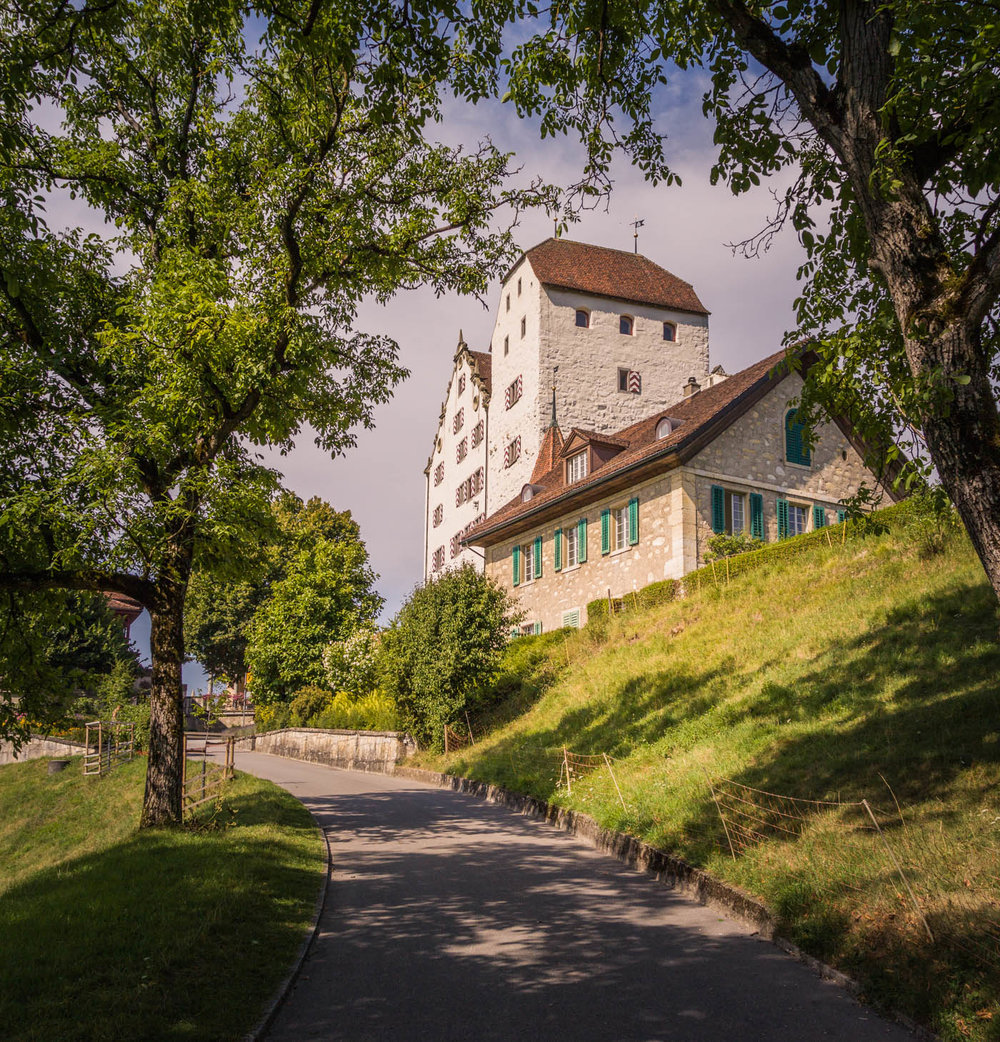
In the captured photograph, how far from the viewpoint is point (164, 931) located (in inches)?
265

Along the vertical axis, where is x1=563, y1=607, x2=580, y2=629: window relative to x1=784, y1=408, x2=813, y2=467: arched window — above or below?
below

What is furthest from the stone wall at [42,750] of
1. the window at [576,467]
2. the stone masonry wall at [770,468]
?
the stone masonry wall at [770,468]

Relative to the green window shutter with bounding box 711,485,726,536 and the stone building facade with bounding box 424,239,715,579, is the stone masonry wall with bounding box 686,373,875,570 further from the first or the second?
the stone building facade with bounding box 424,239,715,579

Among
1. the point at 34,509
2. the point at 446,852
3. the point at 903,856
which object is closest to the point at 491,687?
the point at 446,852

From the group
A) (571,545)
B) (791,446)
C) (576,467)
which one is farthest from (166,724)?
(791,446)

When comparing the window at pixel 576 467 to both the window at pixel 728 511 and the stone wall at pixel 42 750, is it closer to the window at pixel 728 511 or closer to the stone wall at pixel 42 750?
the window at pixel 728 511

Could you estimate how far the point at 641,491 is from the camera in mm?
25625

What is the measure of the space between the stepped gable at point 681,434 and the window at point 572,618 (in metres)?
3.61

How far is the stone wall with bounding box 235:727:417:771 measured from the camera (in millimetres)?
25344

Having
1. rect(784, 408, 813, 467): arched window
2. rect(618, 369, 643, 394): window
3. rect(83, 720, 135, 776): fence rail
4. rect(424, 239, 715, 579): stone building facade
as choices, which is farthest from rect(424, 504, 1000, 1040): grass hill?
rect(618, 369, 643, 394): window

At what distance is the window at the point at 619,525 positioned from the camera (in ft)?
84.3

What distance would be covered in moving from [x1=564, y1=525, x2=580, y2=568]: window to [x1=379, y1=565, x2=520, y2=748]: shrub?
5376mm

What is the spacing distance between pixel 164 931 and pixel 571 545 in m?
22.8

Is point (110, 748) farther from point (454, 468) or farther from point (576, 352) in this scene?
point (576, 352)
